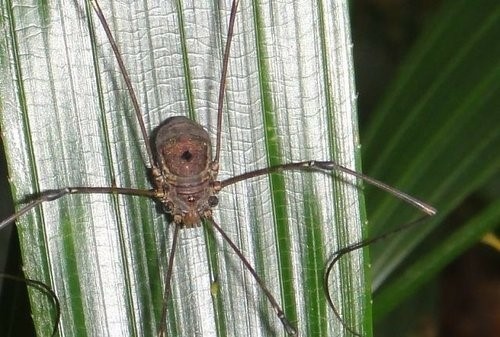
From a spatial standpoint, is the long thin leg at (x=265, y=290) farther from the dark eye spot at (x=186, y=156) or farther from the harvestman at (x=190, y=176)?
the dark eye spot at (x=186, y=156)

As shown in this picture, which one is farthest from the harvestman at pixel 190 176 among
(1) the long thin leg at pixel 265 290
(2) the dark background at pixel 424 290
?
(2) the dark background at pixel 424 290

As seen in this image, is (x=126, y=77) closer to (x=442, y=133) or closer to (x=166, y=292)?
(x=166, y=292)

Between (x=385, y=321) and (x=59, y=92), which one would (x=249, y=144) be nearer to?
(x=59, y=92)

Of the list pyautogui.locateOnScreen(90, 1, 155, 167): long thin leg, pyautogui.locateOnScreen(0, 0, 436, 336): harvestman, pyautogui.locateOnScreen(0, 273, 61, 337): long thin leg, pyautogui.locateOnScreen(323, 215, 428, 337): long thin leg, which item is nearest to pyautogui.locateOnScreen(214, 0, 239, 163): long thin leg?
pyautogui.locateOnScreen(0, 0, 436, 336): harvestman

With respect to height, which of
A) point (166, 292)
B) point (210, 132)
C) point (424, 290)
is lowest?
point (424, 290)

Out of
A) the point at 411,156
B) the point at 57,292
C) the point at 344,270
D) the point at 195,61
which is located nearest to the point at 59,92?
the point at 195,61

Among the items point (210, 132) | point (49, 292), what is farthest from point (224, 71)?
point (49, 292)
